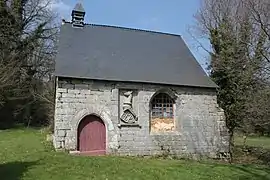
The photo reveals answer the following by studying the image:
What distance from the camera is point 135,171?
10.7 meters

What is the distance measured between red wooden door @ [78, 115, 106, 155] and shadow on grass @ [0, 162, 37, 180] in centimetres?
442

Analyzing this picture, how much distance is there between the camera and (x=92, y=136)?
1542cm

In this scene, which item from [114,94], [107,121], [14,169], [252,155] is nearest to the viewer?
[14,169]

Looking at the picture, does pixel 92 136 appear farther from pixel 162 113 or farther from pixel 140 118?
pixel 162 113

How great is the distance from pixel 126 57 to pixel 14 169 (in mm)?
9522

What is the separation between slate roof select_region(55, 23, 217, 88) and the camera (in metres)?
16.2

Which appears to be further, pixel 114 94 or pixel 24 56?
pixel 24 56

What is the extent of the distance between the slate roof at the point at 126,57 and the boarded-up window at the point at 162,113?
96 centimetres

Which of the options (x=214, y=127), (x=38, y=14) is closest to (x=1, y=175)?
(x=214, y=127)

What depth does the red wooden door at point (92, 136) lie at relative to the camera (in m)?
15.2

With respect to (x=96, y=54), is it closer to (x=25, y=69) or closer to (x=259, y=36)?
(x=259, y=36)

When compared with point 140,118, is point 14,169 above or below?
below

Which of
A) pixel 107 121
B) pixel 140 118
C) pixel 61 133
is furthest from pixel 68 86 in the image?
pixel 140 118

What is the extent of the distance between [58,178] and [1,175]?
5.09ft
